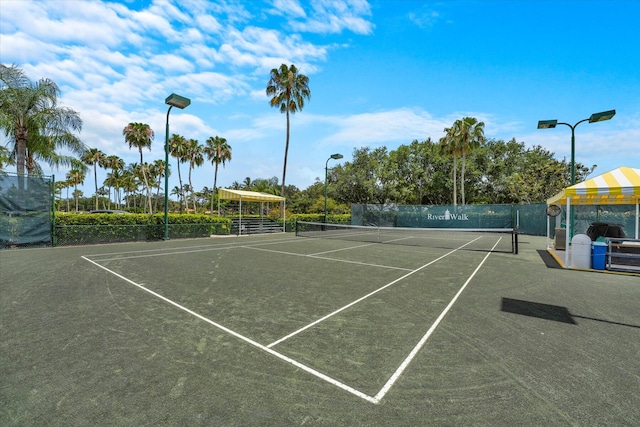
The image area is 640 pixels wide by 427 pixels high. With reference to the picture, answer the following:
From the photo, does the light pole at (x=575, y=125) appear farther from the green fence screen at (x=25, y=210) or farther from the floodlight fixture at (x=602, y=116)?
the green fence screen at (x=25, y=210)

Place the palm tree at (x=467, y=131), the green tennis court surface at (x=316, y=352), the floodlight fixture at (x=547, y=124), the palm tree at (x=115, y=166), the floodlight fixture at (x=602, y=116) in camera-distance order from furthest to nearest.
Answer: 1. the palm tree at (x=115, y=166)
2. the palm tree at (x=467, y=131)
3. the floodlight fixture at (x=547, y=124)
4. the floodlight fixture at (x=602, y=116)
5. the green tennis court surface at (x=316, y=352)

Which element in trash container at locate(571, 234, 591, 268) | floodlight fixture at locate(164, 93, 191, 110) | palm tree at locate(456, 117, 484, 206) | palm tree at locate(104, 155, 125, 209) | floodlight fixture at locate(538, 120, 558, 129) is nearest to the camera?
trash container at locate(571, 234, 591, 268)

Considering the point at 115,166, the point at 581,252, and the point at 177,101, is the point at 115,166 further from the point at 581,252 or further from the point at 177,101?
the point at 581,252

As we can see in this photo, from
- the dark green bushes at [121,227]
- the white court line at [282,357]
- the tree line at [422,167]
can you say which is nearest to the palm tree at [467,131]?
the tree line at [422,167]

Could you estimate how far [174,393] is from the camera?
293 centimetres

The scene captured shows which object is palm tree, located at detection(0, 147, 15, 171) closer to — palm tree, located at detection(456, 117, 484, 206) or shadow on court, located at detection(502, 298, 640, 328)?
shadow on court, located at detection(502, 298, 640, 328)

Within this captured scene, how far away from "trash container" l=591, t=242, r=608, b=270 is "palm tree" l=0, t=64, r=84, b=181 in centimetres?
2459

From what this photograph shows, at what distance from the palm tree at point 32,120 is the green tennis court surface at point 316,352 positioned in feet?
40.6

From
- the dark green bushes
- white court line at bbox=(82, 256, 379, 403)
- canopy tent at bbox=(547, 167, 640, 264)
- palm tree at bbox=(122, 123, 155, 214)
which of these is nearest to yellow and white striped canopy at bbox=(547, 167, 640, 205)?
canopy tent at bbox=(547, 167, 640, 264)

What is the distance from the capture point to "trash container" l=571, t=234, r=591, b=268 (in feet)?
32.5

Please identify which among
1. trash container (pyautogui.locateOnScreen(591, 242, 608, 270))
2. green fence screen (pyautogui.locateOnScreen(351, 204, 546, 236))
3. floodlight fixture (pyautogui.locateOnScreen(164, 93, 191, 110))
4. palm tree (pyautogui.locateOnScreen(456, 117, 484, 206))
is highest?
palm tree (pyautogui.locateOnScreen(456, 117, 484, 206))

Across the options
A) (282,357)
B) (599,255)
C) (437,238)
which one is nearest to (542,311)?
(282,357)

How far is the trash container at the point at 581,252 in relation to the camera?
990 centimetres

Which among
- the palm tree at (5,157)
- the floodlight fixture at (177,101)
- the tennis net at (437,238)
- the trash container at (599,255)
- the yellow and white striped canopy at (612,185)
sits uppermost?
the floodlight fixture at (177,101)
